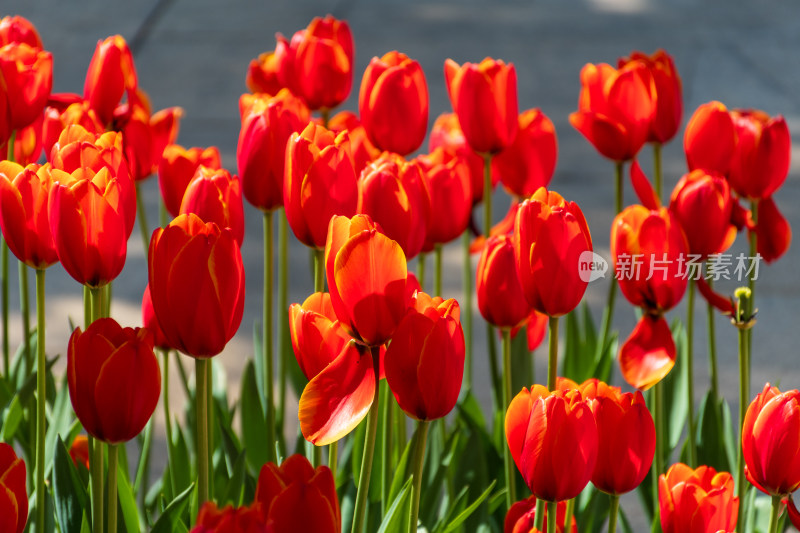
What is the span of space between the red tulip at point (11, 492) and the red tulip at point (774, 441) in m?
0.32

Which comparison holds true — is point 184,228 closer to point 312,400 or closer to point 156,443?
point 312,400

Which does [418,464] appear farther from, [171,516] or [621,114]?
[621,114]

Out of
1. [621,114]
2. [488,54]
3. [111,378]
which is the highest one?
[488,54]

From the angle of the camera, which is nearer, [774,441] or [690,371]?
[774,441]

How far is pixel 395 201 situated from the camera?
552mm

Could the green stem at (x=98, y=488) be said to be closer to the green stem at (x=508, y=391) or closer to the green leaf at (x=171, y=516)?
the green leaf at (x=171, y=516)

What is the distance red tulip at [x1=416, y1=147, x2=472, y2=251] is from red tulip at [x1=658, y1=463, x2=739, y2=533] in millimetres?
239

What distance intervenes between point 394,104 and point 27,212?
0.90ft

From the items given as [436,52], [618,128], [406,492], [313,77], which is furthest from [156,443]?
[436,52]

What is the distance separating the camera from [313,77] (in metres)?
0.83

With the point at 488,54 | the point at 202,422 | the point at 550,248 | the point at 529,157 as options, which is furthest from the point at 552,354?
the point at 488,54

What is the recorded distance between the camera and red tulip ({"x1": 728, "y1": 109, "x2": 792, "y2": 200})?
2.31ft

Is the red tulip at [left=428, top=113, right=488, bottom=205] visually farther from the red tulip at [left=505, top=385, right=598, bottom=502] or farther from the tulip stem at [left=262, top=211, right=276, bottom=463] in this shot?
the red tulip at [left=505, top=385, right=598, bottom=502]

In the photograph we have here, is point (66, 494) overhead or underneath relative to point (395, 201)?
underneath
